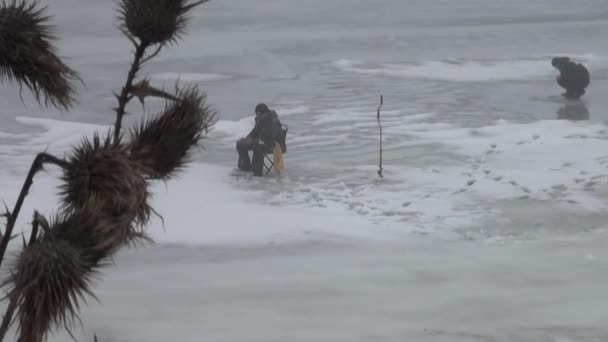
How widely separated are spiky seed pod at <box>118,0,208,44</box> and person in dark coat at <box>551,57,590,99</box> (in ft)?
54.3

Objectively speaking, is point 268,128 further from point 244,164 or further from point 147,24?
point 147,24

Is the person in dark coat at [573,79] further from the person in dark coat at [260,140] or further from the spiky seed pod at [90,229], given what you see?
the spiky seed pod at [90,229]

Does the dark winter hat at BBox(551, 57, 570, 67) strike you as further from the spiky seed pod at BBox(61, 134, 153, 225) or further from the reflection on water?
the spiky seed pod at BBox(61, 134, 153, 225)

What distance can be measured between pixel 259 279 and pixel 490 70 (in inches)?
523

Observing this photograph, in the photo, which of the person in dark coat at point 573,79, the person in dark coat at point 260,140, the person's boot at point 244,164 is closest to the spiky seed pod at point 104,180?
the person in dark coat at point 260,140

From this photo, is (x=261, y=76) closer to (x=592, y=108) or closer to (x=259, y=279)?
(x=592, y=108)

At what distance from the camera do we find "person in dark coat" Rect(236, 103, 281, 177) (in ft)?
44.6

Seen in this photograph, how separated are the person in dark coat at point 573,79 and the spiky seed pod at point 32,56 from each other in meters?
16.6

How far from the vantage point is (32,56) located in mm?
2736

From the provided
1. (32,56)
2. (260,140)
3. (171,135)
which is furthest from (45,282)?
(260,140)

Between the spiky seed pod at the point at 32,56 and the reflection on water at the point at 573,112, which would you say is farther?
the reflection on water at the point at 573,112

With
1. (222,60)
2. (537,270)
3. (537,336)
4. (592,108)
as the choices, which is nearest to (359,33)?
(222,60)

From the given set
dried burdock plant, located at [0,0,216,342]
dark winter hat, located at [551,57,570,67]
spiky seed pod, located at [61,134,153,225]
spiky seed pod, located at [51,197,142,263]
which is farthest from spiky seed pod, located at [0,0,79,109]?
dark winter hat, located at [551,57,570,67]

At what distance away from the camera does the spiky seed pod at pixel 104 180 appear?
2.43m
